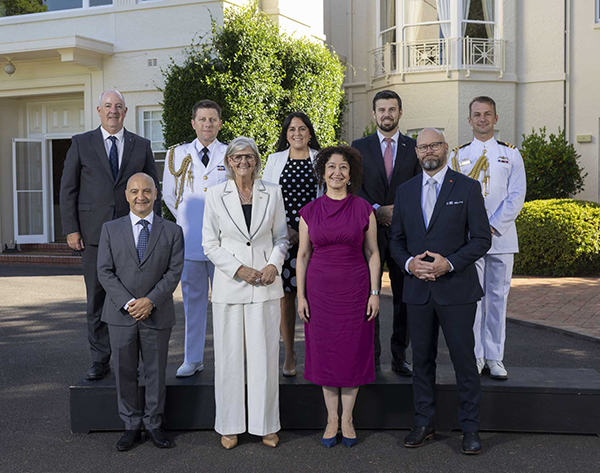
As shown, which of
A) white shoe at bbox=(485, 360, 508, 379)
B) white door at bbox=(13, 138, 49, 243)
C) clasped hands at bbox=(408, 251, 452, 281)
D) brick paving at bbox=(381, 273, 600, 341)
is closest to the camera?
clasped hands at bbox=(408, 251, 452, 281)

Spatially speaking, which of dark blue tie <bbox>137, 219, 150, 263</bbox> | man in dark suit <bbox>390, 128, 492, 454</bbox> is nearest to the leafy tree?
dark blue tie <bbox>137, 219, 150, 263</bbox>

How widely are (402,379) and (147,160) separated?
2.60m

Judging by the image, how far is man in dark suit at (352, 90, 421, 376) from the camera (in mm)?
5133

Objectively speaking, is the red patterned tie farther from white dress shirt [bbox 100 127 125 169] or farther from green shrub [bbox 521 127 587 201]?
green shrub [bbox 521 127 587 201]

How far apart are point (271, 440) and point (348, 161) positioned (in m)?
1.99

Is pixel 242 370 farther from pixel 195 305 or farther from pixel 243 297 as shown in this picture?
pixel 195 305

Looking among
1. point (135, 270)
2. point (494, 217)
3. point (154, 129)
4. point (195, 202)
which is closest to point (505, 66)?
point (154, 129)

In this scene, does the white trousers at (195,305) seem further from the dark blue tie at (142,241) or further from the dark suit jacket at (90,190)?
the dark blue tie at (142,241)

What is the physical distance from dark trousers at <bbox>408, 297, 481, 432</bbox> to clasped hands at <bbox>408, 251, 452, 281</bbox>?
0.62 ft

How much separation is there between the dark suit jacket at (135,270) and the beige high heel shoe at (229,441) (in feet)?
2.82

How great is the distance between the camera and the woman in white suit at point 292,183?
5.18 metres

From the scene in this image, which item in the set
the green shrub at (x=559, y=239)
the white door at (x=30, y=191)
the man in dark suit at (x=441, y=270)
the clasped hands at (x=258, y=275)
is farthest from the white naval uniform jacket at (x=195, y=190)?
the white door at (x=30, y=191)

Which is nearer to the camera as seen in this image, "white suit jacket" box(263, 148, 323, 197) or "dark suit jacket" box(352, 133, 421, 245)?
"dark suit jacket" box(352, 133, 421, 245)

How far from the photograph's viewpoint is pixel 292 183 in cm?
529
